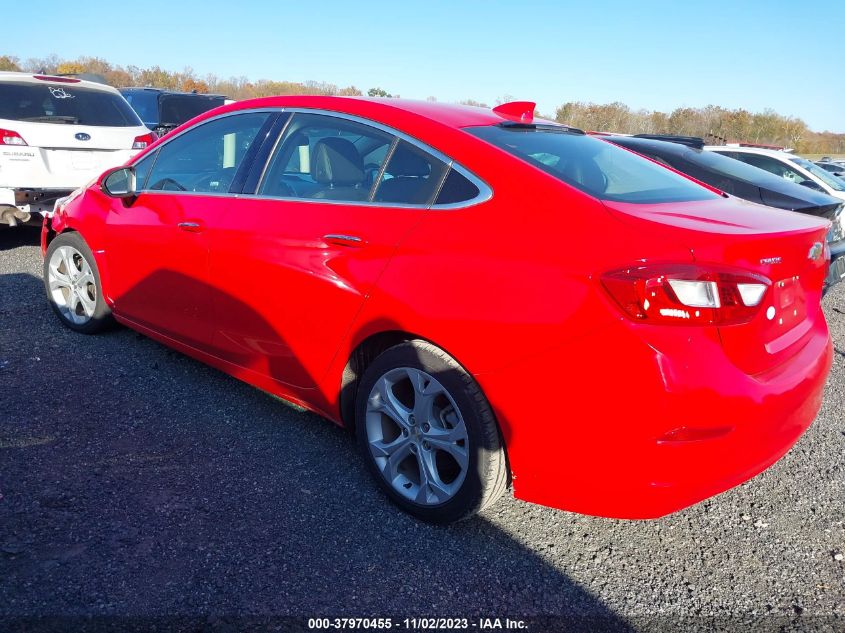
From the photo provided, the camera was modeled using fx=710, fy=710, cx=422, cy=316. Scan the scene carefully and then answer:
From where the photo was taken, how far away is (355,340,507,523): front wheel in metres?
2.55

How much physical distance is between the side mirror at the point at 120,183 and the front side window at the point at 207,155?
0.31 feet

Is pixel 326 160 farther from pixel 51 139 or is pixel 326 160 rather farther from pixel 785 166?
pixel 785 166

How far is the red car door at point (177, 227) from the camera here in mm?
3615

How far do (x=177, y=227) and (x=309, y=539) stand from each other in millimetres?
1882

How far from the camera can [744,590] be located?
8.39 ft

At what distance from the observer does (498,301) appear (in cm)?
243

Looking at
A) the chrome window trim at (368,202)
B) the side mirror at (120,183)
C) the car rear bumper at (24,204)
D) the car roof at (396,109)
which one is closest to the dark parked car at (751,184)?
the car roof at (396,109)

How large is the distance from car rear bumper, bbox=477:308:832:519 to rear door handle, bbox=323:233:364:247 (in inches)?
31.5

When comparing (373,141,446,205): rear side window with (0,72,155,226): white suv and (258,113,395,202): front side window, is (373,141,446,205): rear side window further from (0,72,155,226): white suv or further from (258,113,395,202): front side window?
(0,72,155,226): white suv

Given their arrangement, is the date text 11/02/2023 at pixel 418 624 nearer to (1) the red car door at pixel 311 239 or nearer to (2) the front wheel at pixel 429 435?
(2) the front wheel at pixel 429 435

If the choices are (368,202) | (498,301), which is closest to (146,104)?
(368,202)

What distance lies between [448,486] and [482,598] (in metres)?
0.45

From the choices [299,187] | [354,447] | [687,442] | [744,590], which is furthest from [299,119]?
[744,590]

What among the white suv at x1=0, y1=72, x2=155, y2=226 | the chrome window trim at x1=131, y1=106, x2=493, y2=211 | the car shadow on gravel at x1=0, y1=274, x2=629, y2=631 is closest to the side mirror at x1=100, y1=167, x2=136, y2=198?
the chrome window trim at x1=131, y1=106, x2=493, y2=211
